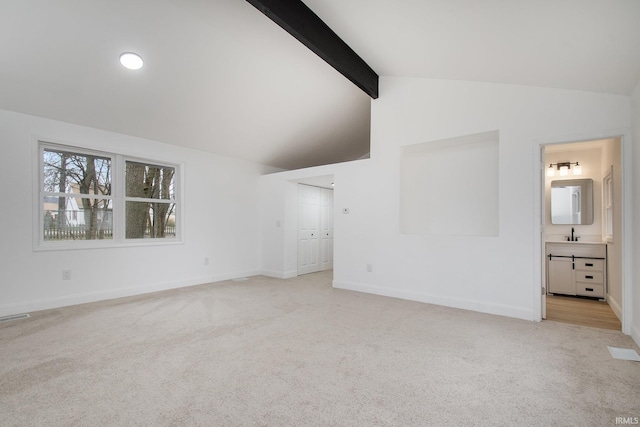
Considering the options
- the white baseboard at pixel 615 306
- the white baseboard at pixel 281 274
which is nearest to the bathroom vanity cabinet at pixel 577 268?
the white baseboard at pixel 615 306

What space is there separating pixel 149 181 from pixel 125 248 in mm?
1138

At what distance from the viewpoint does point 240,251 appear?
6016 millimetres

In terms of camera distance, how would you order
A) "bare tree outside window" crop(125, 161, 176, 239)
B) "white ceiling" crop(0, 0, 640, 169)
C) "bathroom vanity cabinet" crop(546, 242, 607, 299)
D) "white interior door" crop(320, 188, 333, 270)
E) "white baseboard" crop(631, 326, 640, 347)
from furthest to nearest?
"white interior door" crop(320, 188, 333, 270) < "bare tree outside window" crop(125, 161, 176, 239) < "bathroom vanity cabinet" crop(546, 242, 607, 299) < "white baseboard" crop(631, 326, 640, 347) < "white ceiling" crop(0, 0, 640, 169)

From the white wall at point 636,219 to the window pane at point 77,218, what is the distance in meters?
6.26

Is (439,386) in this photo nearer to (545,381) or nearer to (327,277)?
(545,381)

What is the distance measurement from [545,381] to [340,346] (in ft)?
4.93

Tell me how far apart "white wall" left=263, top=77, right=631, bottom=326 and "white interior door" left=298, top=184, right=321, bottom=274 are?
4.36 feet

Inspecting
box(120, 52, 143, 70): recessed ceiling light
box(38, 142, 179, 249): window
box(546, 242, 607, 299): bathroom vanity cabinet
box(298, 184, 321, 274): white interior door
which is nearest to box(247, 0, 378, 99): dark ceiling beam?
box(120, 52, 143, 70): recessed ceiling light

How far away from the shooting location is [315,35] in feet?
10.4

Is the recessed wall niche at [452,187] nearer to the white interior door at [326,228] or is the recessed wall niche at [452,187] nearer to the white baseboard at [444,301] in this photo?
the white baseboard at [444,301]

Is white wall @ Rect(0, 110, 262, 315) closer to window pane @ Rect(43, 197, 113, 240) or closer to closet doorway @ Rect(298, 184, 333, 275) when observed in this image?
window pane @ Rect(43, 197, 113, 240)

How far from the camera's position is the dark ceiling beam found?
2742 mm

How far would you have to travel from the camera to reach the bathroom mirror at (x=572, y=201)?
4.73m

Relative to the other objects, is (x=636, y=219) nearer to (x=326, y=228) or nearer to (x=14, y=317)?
(x=326, y=228)
